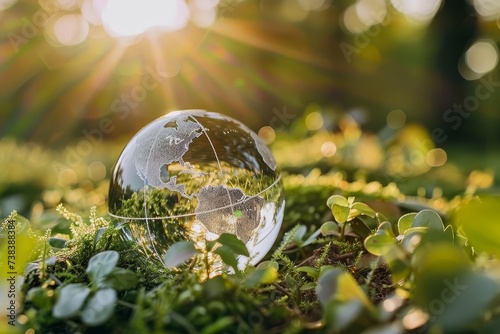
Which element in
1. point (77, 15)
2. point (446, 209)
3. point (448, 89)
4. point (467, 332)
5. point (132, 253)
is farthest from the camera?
point (77, 15)

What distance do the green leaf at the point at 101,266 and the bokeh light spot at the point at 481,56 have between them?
14.8m

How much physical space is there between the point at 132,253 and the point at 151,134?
1.54 ft

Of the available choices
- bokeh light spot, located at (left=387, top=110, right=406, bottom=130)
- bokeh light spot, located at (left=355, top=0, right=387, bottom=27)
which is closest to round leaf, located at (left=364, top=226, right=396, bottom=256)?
bokeh light spot, located at (left=387, top=110, right=406, bottom=130)

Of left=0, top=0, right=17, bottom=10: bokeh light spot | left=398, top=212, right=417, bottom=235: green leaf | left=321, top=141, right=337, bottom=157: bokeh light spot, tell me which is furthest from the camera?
left=0, top=0, right=17, bottom=10: bokeh light spot

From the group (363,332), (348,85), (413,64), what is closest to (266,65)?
(348,85)

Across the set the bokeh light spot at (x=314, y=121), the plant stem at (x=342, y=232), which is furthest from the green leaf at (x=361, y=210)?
the bokeh light spot at (x=314, y=121)

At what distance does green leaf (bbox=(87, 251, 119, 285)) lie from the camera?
144 cm

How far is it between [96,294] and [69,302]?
0.27 ft

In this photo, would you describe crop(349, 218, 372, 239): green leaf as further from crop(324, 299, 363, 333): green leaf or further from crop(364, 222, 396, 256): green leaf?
crop(324, 299, 363, 333): green leaf

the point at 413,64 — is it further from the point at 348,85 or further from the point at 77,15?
the point at 77,15

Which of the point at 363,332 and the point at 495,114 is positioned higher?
the point at 495,114

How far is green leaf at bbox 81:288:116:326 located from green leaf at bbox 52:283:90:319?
0.03 metres

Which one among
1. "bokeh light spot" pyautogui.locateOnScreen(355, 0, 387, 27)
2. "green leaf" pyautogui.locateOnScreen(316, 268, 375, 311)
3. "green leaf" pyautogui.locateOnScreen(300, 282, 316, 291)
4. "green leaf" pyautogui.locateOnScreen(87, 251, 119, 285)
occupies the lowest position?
"green leaf" pyautogui.locateOnScreen(316, 268, 375, 311)

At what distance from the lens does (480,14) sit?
14.0 meters
